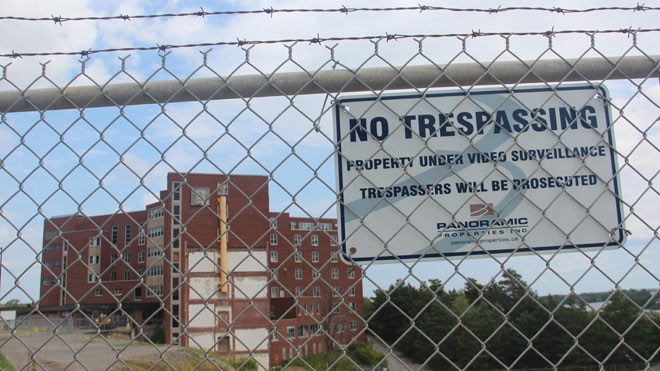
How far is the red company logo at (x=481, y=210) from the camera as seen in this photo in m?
2.03

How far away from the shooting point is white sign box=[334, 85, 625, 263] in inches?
79.2

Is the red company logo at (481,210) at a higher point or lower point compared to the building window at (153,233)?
higher

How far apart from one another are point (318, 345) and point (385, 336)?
0.95 feet

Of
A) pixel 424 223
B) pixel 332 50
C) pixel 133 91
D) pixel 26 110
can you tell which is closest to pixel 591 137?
pixel 424 223

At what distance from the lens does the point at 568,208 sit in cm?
207

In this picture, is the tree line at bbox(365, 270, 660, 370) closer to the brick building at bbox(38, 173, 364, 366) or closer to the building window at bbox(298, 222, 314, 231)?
the brick building at bbox(38, 173, 364, 366)

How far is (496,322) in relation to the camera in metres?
2.76

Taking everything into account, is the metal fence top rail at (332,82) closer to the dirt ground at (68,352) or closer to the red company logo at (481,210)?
the red company logo at (481,210)

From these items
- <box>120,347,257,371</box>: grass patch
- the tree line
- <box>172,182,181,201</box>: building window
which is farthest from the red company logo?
<box>172,182,181,201</box>: building window

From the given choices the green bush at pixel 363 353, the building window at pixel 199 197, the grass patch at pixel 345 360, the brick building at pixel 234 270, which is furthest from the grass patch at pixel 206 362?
the building window at pixel 199 197

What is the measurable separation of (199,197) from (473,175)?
1083 mm

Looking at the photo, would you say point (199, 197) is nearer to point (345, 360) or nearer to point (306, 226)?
point (306, 226)

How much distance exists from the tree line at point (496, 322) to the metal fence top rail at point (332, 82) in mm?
802

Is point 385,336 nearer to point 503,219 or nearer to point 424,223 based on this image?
point 424,223
